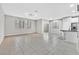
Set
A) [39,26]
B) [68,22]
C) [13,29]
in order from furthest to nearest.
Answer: [13,29], [39,26], [68,22]

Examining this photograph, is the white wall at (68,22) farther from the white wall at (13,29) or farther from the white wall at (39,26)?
the white wall at (13,29)

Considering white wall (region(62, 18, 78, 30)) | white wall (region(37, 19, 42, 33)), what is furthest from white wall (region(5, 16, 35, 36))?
white wall (region(62, 18, 78, 30))

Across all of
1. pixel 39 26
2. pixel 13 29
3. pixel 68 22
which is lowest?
pixel 13 29

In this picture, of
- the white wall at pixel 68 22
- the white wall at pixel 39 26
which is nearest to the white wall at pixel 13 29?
the white wall at pixel 39 26

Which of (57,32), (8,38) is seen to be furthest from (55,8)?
(8,38)

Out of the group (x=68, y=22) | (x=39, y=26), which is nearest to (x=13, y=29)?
(x=39, y=26)

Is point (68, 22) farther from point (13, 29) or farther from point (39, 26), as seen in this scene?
point (13, 29)

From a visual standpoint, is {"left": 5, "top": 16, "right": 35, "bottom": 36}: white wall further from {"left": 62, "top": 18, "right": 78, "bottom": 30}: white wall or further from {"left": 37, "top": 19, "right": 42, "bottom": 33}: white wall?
{"left": 62, "top": 18, "right": 78, "bottom": 30}: white wall

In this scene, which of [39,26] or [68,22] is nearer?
[68,22]

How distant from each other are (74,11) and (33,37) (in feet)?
7.09

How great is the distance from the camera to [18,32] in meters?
4.16

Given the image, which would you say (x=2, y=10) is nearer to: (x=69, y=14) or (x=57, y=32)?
(x=57, y=32)
